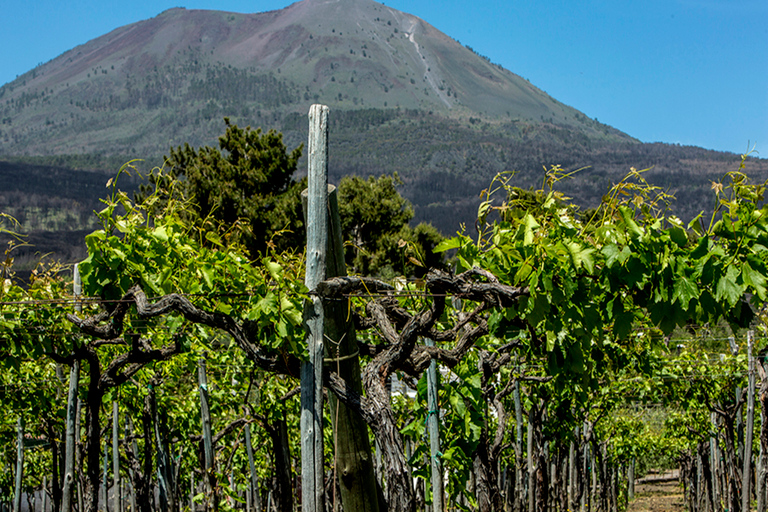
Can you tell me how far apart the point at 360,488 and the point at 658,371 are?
6.41 metres

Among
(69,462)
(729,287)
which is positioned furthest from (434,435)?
(69,462)

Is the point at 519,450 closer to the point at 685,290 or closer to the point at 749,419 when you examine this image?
the point at 749,419

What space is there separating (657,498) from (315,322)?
27330 mm

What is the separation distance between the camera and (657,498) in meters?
26.2

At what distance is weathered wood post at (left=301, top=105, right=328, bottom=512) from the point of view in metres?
2.90

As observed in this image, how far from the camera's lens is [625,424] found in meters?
16.6

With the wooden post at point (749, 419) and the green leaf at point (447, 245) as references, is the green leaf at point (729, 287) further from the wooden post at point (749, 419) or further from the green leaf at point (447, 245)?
the wooden post at point (749, 419)

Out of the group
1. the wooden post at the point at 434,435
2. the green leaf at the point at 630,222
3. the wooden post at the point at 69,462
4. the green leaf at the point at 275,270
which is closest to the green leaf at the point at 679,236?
the green leaf at the point at 630,222

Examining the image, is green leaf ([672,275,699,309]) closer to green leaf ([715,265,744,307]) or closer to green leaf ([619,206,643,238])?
green leaf ([715,265,744,307])

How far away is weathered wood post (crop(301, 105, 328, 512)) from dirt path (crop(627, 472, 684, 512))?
68.8 ft

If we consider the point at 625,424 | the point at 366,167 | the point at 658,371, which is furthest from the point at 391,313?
the point at 366,167

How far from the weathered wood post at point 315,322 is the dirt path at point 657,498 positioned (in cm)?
2096

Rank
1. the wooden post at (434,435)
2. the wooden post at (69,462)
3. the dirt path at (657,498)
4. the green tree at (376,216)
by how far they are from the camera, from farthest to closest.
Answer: the green tree at (376,216) → the dirt path at (657,498) → the wooden post at (69,462) → the wooden post at (434,435)

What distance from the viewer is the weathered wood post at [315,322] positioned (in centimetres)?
290
